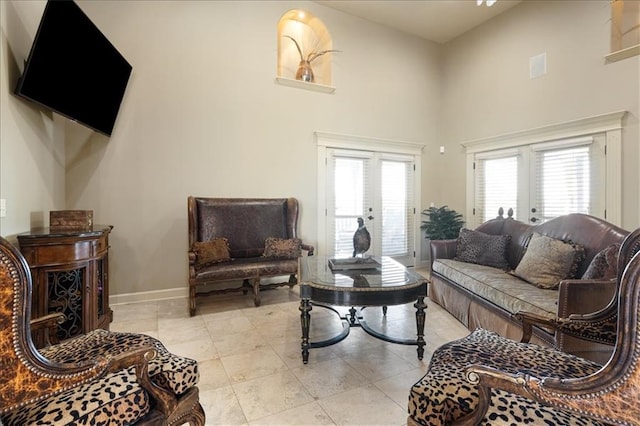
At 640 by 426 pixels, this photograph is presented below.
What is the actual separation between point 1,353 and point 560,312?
2.77 metres

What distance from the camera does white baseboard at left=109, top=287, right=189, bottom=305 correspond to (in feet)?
11.8

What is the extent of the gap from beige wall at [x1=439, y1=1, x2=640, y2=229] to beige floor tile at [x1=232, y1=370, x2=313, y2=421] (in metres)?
4.07

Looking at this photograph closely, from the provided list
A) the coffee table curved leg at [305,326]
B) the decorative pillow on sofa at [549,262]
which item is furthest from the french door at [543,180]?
the coffee table curved leg at [305,326]

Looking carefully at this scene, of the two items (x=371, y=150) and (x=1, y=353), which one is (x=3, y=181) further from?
(x=371, y=150)

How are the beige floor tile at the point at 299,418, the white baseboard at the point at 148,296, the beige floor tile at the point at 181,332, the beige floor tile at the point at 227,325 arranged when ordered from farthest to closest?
the white baseboard at the point at 148,296
the beige floor tile at the point at 227,325
the beige floor tile at the point at 181,332
the beige floor tile at the point at 299,418

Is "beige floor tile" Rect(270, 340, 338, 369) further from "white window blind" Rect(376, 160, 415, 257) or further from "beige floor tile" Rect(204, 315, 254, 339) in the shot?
"white window blind" Rect(376, 160, 415, 257)

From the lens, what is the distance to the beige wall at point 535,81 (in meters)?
3.45

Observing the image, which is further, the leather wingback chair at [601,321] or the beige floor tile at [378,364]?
the beige floor tile at [378,364]

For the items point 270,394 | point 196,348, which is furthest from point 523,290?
point 196,348

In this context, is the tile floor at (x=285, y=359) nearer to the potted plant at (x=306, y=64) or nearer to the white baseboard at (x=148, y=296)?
the white baseboard at (x=148, y=296)

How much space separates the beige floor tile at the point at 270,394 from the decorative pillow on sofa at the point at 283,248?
180 centimetres

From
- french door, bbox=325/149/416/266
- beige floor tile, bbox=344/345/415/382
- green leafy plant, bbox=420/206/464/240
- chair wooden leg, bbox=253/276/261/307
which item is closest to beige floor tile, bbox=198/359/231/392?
beige floor tile, bbox=344/345/415/382

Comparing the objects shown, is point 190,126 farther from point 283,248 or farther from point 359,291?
point 359,291

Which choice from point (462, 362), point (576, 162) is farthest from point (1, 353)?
point (576, 162)
